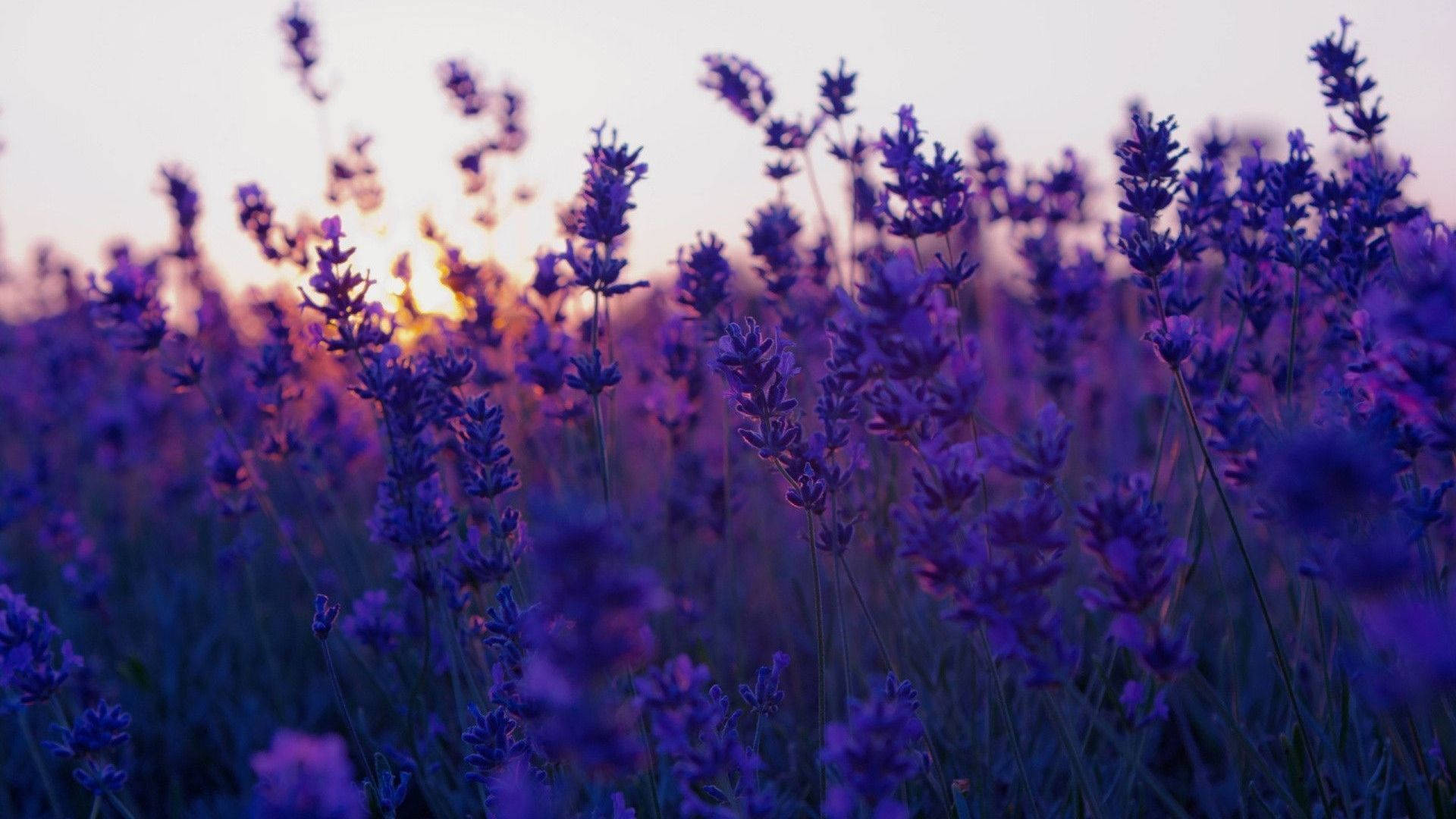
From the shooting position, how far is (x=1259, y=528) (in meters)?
4.23

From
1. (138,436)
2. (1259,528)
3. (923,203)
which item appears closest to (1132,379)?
(1259,528)

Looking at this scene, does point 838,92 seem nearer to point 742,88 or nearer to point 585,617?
point 742,88

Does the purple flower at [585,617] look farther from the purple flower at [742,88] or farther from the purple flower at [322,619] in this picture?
the purple flower at [742,88]

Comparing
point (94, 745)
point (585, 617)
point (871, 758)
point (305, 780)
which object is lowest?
point (94, 745)

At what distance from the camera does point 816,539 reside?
2371mm

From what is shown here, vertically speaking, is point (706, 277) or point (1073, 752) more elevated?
point (706, 277)

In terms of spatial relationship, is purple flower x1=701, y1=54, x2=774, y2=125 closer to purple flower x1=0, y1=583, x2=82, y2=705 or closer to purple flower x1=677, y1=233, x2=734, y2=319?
purple flower x1=677, y1=233, x2=734, y2=319

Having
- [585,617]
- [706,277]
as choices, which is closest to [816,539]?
[706,277]

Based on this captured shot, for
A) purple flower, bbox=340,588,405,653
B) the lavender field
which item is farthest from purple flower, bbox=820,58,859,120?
purple flower, bbox=340,588,405,653

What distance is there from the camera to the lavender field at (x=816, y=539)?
1297 mm

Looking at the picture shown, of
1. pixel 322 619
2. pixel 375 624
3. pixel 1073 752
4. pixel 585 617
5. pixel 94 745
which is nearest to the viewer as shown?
pixel 585 617

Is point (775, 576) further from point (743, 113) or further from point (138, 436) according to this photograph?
point (138, 436)

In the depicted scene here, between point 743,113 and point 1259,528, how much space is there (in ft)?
8.56

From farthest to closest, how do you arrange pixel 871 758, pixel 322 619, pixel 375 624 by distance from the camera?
pixel 375 624, pixel 322 619, pixel 871 758
